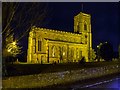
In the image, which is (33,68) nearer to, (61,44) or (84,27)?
(61,44)

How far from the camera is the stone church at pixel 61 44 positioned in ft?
256

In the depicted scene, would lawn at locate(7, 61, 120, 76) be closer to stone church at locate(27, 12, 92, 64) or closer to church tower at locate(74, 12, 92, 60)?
stone church at locate(27, 12, 92, 64)

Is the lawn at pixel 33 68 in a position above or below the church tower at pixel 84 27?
below

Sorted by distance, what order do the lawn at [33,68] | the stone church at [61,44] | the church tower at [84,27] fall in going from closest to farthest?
1. the lawn at [33,68]
2. the stone church at [61,44]
3. the church tower at [84,27]

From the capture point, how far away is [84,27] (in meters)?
97.1

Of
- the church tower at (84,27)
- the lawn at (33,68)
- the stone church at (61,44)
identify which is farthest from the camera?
the church tower at (84,27)

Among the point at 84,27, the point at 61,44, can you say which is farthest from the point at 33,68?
the point at 84,27

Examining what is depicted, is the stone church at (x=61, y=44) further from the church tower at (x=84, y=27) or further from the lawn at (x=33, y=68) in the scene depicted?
the lawn at (x=33, y=68)

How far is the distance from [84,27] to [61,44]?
16.7m

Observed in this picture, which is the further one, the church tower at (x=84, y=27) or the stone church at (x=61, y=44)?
the church tower at (x=84, y=27)

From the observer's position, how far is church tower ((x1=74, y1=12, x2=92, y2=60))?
95.3m

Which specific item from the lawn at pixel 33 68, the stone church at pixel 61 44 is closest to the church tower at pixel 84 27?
the stone church at pixel 61 44

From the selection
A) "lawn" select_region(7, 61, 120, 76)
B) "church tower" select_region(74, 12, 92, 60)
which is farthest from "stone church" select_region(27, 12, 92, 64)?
"lawn" select_region(7, 61, 120, 76)

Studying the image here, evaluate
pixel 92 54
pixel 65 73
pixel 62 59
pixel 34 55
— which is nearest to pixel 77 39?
pixel 92 54
